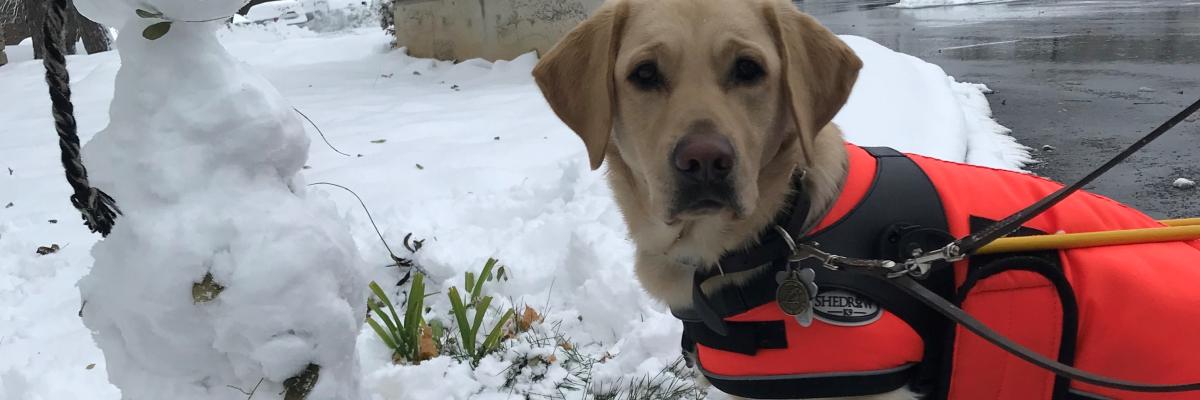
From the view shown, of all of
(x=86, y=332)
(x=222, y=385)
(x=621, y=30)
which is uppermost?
(x=621, y=30)

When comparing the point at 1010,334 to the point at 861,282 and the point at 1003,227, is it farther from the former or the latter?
the point at 861,282

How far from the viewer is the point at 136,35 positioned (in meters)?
1.53

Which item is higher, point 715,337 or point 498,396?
point 715,337

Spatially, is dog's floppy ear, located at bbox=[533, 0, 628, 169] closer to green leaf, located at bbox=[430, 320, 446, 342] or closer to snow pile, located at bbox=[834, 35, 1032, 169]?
green leaf, located at bbox=[430, 320, 446, 342]

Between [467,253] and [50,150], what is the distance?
4452 millimetres

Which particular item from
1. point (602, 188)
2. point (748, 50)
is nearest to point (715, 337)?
point (748, 50)

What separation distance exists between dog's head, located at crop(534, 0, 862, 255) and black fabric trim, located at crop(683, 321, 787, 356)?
27cm

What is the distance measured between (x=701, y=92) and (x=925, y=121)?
3.89 metres

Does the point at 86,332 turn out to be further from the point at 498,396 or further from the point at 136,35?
the point at 136,35

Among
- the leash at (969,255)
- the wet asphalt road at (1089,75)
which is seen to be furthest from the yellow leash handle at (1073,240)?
the wet asphalt road at (1089,75)

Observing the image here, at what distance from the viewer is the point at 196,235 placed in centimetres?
148

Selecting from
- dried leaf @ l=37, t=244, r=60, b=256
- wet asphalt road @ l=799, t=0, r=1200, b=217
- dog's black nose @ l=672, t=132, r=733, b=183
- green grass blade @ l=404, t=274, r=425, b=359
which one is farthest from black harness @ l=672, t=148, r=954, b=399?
dried leaf @ l=37, t=244, r=60, b=256

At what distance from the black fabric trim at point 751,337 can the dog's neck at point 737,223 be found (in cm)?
12

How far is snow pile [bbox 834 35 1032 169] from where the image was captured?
4.68m
